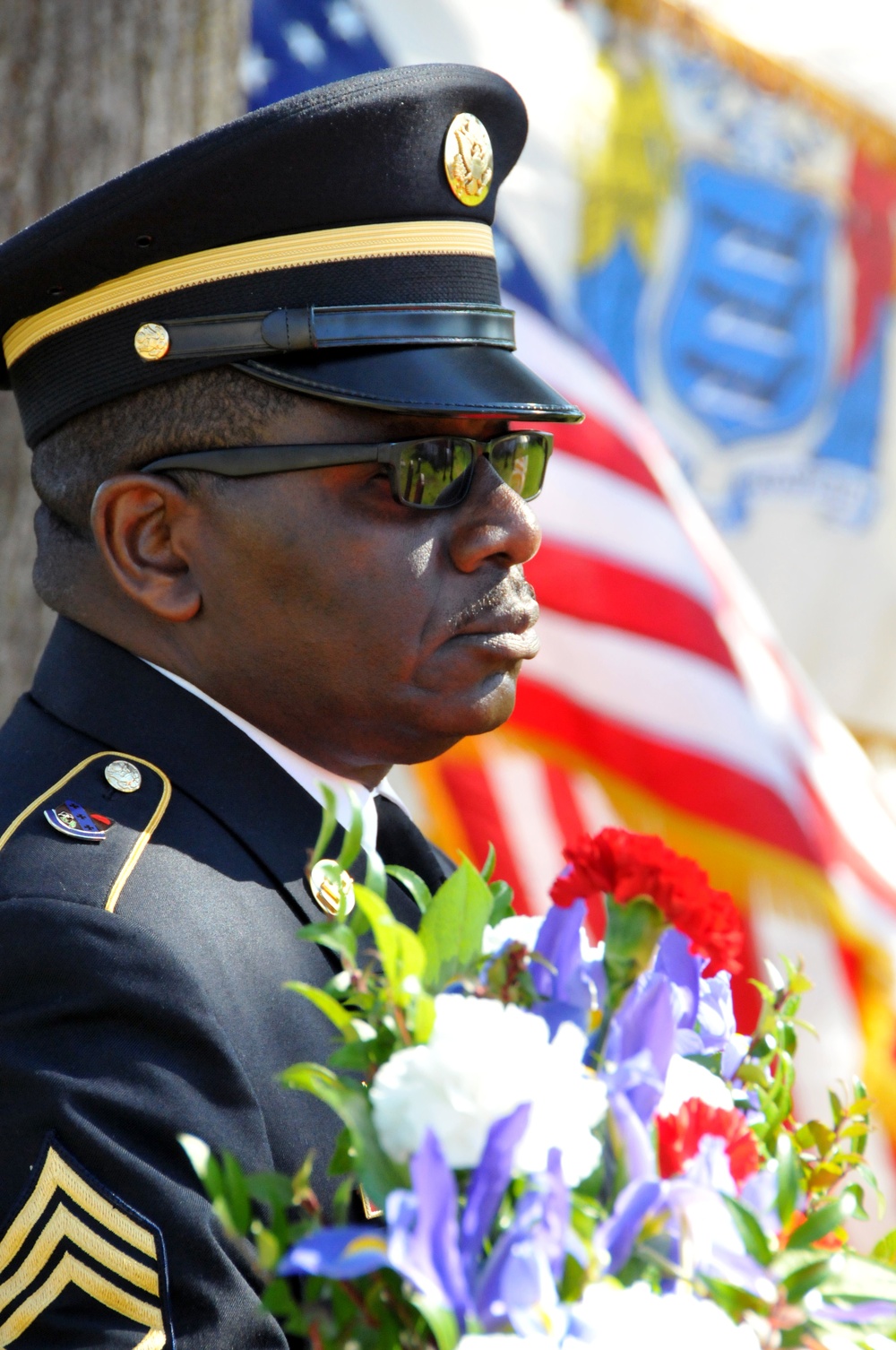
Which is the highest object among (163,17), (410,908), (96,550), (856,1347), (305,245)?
(163,17)

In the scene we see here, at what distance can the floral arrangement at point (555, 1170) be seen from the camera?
959 millimetres

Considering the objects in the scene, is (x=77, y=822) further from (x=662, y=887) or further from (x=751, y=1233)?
(x=751, y=1233)

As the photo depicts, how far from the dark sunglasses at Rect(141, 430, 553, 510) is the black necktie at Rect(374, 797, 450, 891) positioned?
0.46 metres

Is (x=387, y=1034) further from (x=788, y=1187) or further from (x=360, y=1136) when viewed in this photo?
(x=788, y=1187)

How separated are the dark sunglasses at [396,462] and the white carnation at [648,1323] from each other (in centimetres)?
90

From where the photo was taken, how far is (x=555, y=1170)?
0.99 m

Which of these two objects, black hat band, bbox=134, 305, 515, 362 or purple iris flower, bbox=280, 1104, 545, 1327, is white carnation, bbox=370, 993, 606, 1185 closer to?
purple iris flower, bbox=280, 1104, 545, 1327

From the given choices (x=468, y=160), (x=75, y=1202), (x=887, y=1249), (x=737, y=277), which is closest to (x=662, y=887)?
(x=887, y=1249)

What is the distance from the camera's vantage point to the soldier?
5.23ft

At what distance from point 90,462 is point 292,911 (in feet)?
1.85

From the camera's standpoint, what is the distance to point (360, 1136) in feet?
3.40

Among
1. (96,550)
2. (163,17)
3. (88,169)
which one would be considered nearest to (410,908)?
(96,550)

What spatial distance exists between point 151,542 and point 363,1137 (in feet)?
2.78

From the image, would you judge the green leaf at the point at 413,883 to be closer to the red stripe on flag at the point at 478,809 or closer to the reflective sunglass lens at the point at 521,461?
the reflective sunglass lens at the point at 521,461
